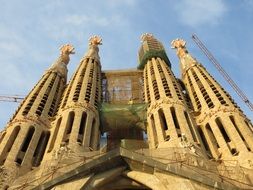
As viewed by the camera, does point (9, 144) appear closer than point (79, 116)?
Yes

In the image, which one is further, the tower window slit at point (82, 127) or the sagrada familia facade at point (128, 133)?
the tower window slit at point (82, 127)

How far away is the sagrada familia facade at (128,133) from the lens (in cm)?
2134

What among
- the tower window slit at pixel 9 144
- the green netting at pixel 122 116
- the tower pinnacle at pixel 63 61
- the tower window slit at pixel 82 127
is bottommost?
the tower window slit at pixel 9 144

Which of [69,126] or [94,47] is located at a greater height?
[94,47]

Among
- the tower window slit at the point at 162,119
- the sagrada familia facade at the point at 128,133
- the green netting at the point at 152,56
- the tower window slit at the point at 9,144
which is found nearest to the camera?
the sagrada familia facade at the point at 128,133

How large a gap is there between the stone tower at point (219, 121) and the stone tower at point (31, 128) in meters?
11.9

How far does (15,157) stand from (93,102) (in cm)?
1009

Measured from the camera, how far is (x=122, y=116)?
3700cm

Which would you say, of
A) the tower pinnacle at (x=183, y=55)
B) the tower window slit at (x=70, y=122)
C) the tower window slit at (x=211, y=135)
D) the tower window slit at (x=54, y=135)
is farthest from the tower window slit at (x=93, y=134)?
the tower pinnacle at (x=183, y=55)

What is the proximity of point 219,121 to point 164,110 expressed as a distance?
4.34 metres

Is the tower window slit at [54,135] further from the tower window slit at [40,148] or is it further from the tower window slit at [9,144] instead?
the tower window slit at [9,144]

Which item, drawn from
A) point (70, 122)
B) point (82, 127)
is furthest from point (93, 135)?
point (70, 122)

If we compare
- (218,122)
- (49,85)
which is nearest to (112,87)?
(49,85)

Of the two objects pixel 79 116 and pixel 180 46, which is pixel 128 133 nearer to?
pixel 79 116
